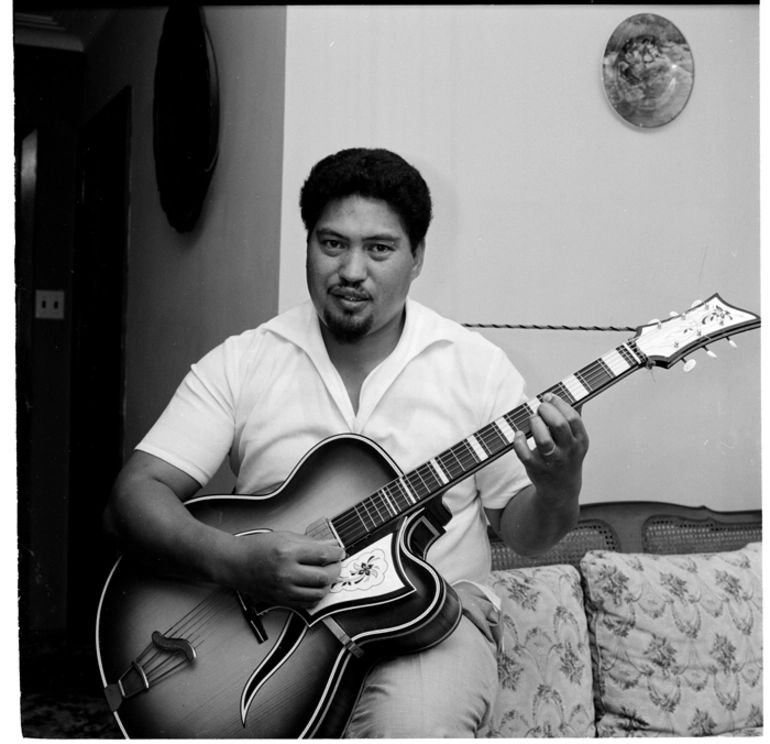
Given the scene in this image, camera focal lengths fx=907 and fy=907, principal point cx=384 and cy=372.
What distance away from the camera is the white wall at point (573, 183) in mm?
1465

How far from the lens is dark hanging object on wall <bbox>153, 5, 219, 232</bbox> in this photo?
4.82 feet

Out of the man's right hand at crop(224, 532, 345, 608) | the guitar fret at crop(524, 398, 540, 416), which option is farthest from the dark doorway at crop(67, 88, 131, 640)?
the guitar fret at crop(524, 398, 540, 416)

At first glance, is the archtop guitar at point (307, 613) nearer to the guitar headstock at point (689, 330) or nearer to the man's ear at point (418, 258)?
the guitar headstock at point (689, 330)

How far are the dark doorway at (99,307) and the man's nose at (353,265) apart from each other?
0.36 meters

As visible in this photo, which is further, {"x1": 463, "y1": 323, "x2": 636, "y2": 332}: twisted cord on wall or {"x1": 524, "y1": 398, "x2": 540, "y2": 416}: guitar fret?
{"x1": 463, "y1": 323, "x2": 636, "y2": 332}: twisted cord on wall

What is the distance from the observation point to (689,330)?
1425mm

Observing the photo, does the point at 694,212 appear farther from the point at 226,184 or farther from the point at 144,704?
the point at 144,704

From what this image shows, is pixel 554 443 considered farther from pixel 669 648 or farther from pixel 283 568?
pixel 669 648

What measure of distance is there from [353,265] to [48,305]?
0.49 metres

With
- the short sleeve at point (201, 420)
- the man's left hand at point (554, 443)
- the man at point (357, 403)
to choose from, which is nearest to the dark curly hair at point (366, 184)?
the man at point (357, 403)

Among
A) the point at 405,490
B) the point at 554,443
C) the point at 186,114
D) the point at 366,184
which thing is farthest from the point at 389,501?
the point at 186,114

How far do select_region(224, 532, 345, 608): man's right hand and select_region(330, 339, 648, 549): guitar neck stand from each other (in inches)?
1.7

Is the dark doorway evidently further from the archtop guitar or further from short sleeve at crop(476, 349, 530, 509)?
short sleeve at crop(476, 349, 530, 509)

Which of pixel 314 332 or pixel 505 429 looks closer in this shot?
pixel 505 429
